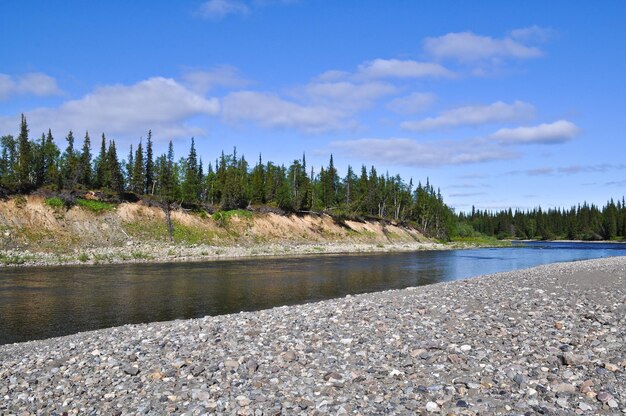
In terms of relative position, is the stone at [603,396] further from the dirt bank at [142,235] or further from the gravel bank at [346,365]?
the dirt bank at [142,235]

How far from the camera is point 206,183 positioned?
374 feet

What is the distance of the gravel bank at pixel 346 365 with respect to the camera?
8.42m

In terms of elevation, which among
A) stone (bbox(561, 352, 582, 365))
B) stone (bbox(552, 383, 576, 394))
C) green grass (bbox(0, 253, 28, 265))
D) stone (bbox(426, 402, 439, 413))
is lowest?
stone (bbox(426, 402, 439, 413))

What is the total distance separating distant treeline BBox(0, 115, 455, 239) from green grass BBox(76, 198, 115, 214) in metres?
4.20

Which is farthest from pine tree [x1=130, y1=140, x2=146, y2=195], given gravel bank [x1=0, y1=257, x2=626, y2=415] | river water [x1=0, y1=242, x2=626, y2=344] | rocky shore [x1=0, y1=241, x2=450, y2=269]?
gravel bank [x1=0, y1=257, x2=626, y2=415]

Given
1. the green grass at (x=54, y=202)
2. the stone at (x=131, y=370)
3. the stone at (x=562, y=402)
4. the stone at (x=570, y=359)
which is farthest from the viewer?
the green grass at (x=54, y=202)

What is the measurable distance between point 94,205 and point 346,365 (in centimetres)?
7089

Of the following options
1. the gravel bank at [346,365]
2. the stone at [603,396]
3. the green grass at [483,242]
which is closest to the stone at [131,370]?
the gravel bank at [346,365]

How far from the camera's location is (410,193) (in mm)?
156875

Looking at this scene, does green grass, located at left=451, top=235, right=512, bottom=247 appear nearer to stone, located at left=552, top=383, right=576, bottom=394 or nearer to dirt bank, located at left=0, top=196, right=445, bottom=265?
dirt bank, located at left=0, top=196, right=445, bottom=265

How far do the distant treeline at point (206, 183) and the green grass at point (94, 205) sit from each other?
13.8 feet

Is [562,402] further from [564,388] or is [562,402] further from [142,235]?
[142,235]

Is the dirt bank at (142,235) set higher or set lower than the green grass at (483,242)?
higher

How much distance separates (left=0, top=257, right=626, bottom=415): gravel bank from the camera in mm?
8422
